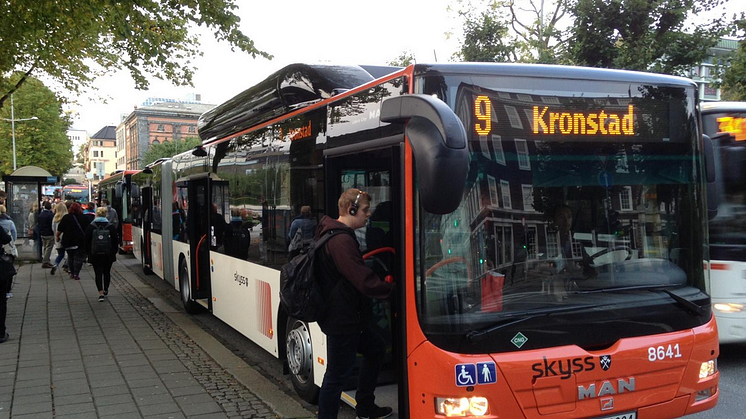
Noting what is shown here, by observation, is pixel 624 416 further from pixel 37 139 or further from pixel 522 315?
pixel 37 139

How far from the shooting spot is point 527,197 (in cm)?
377

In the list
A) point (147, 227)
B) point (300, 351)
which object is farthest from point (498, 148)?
point (147, 227)

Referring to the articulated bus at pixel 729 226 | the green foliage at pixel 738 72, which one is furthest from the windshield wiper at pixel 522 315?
the green foliage at pixel 738 72

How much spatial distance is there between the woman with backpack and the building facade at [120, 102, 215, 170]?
109m

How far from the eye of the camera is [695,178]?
14.1ft

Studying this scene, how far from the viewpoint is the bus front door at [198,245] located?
390 inches

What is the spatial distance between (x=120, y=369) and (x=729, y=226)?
23.0 ft

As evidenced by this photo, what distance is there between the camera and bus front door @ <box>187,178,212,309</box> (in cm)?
991

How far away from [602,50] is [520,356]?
15640mm

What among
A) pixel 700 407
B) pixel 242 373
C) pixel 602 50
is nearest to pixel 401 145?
pixel 700 407

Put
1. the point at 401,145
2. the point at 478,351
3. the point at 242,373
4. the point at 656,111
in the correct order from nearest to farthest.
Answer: the point at 478,351 < the point at 401,145 < the point at 656,111 < the point at 242,373

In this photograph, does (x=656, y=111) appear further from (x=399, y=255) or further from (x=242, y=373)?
(x=242, y=373)

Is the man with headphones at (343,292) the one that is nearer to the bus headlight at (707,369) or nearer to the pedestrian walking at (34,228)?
the bus headlight at (707,369)

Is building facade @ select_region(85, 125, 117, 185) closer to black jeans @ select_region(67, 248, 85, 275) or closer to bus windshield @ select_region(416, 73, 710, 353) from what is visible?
black jeans @ select_region(67, 248, 85, 275)
